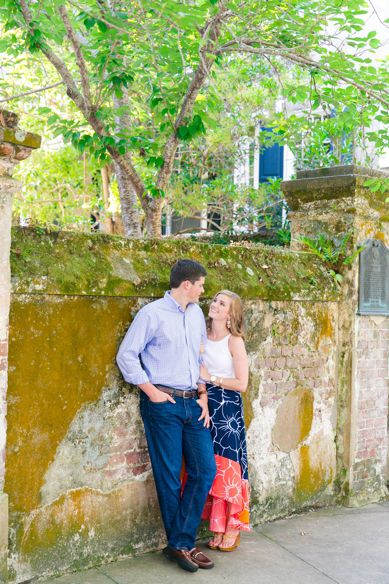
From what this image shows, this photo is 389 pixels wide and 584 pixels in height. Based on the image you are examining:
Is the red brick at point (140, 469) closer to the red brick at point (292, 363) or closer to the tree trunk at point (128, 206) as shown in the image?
the red brick at point (292, 363)

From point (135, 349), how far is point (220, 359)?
30.1 inches

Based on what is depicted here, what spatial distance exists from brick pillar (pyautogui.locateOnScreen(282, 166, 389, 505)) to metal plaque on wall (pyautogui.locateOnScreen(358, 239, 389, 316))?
0.07m

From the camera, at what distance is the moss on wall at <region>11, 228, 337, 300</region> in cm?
333

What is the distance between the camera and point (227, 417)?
402 cm

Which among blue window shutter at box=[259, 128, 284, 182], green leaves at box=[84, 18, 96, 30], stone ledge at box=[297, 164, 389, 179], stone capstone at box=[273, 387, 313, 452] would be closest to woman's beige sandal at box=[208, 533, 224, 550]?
stone capstone at box=[273, 387, 313, 452]

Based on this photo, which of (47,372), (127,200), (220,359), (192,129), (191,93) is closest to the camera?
(47,372)

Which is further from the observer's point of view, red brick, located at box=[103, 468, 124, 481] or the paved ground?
red brick, located at box=[103, 468, 124, 481]

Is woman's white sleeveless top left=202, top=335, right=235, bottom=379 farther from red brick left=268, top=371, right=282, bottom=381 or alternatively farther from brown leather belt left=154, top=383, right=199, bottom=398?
red brick left=268, top=371, right=282, bottom=381

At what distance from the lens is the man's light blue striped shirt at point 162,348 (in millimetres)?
3506

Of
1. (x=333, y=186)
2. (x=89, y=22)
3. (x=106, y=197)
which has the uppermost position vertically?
(x=89, y=22)

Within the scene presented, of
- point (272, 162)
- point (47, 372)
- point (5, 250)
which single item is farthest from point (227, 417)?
point (272, 162)

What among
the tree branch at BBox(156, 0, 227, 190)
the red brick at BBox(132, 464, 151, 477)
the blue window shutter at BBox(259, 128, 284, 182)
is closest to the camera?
the red brick at BBox(132, 464, 151, 477)

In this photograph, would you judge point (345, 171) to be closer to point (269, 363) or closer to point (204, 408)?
point (269, 363)

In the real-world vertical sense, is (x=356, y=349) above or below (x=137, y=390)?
above
